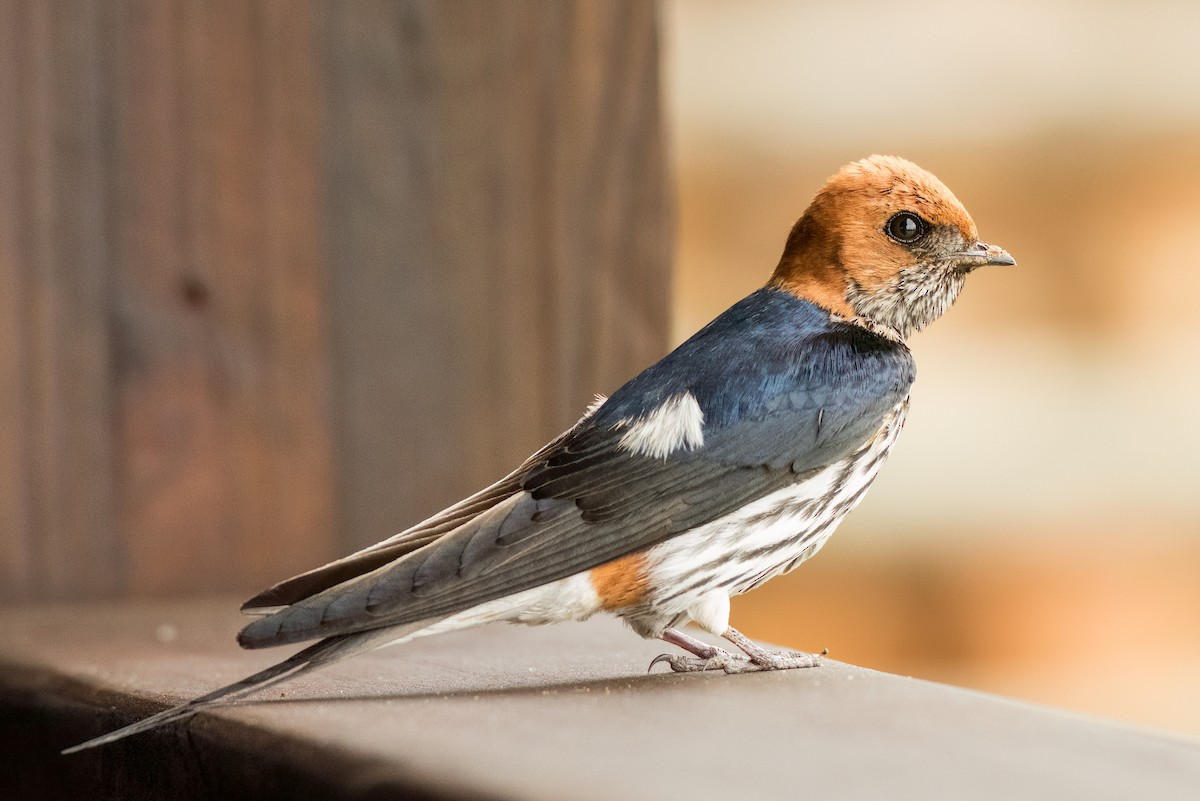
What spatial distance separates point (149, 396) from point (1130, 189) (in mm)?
1723

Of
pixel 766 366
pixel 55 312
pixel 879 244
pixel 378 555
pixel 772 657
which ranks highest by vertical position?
pixel 55 312

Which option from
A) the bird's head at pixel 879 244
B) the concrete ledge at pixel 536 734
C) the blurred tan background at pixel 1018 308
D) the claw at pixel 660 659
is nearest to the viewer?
the concrete ledge at pixel 536 734

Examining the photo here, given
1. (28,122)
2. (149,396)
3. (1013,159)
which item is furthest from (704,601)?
(1013,159)

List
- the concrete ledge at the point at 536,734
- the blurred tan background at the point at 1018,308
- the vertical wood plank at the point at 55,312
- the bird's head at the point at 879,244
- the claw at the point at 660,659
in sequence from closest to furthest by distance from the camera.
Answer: the concrete ledge at the point at 536,734, the claw at the point at 660,659, the bird's head at the point at 879,244, the vertical wood plank at the point at 55,312, the blurred tan background at the point at 1018,308

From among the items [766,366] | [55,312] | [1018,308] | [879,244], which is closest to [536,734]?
[766,366]

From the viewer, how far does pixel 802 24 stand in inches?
108

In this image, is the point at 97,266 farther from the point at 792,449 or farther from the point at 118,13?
the point at 792,449

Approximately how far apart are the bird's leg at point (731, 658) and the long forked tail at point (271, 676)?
25 centimetres

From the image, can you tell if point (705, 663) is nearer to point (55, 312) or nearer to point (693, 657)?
point (693, 657)

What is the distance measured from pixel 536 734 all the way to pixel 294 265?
→ 105 centimetres

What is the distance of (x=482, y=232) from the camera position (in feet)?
6.23

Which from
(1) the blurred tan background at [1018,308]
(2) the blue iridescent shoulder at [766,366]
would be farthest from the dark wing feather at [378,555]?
(1) the blurred tan background at [1018,308]

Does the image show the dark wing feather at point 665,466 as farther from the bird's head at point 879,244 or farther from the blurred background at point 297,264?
the blurred background at point 297,264

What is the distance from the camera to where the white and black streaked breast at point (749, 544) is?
1311mm
